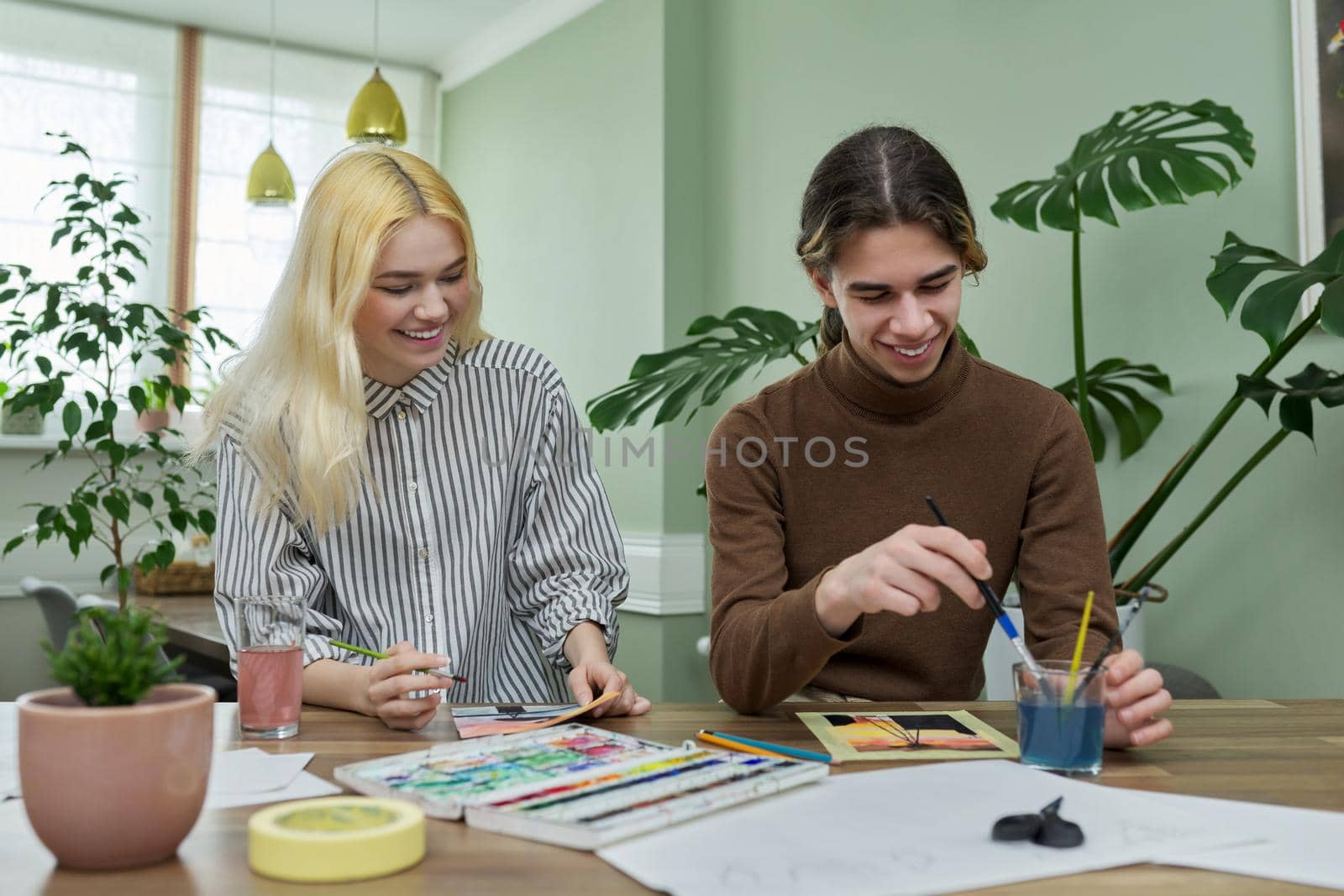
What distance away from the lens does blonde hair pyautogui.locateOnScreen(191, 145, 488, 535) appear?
1413 mm

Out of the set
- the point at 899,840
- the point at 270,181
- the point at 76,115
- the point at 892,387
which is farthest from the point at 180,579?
the point at 899,840

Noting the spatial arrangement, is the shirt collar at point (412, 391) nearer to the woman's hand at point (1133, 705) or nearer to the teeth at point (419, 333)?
the teeth at point (419, 333)

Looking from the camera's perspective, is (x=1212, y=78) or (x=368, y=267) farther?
(x=1212, y=78)

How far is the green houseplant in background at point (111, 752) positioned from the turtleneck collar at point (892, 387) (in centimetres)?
100

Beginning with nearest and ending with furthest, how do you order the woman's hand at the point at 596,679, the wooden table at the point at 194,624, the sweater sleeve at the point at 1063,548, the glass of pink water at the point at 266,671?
1. the glass of pink water at the point at 266,671
2. the woman's hand at the point at 596,679
3. the sweater sleeve at the point at 1063,548
4. the wooden table at the point at 194,624

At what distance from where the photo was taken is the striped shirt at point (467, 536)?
1.46 meters

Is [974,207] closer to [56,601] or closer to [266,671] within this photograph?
[266,671]

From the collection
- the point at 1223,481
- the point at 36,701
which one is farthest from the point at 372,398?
the point at 1223,481

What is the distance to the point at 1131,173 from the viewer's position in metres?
2.08

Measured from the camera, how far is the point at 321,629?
4.66 ft

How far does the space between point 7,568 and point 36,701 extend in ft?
13.2

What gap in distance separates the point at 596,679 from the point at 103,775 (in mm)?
611

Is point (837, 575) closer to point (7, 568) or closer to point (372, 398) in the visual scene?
point (372, 398)

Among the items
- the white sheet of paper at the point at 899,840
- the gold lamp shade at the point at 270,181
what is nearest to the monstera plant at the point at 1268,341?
the white sheet of paper at the point at 899,840
